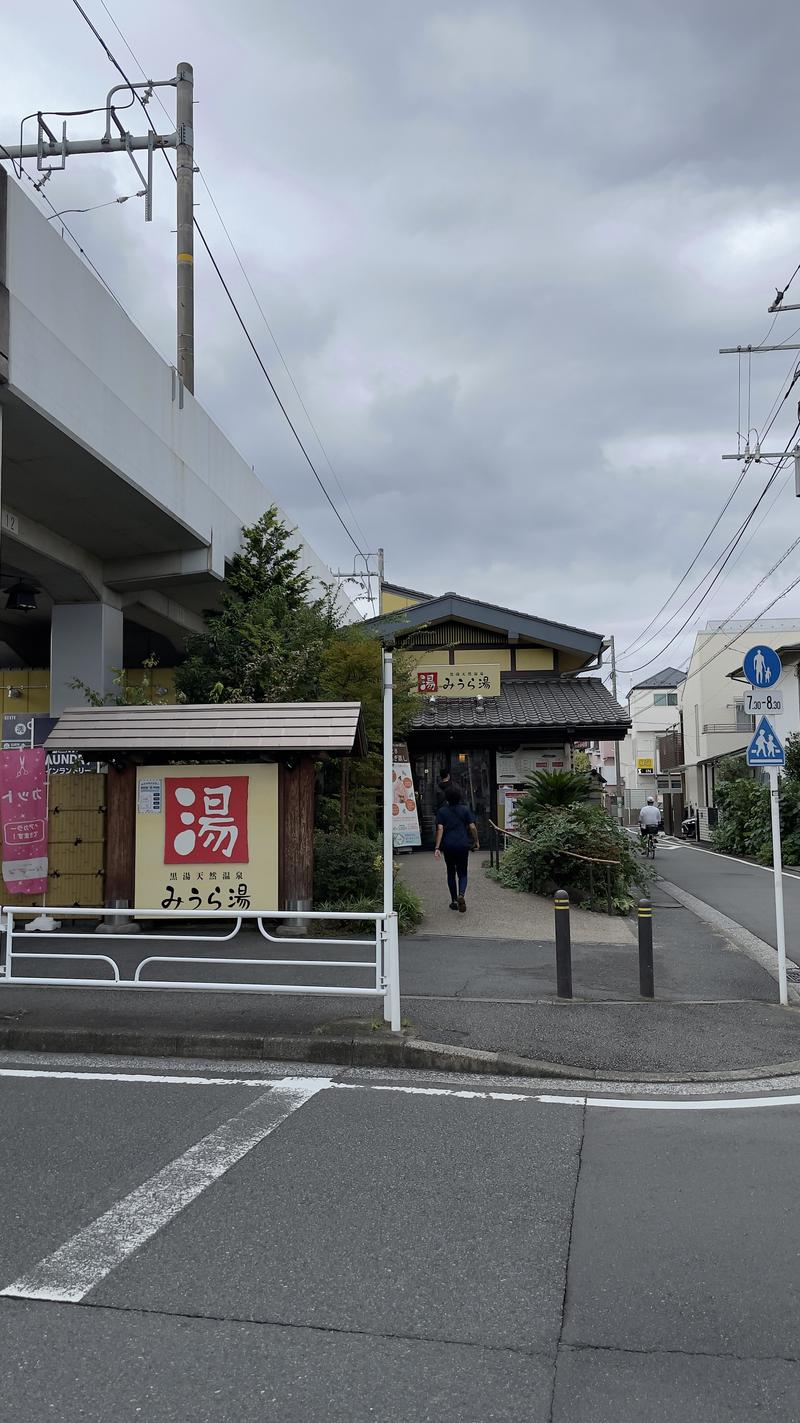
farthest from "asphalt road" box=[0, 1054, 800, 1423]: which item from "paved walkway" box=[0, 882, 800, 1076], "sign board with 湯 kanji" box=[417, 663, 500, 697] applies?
"sign board with 湯 kanji" box=[417, 663, 500, 697]

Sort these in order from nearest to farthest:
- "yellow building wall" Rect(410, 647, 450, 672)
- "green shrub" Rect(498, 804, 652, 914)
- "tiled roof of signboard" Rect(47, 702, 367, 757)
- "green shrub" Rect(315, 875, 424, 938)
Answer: "tiled roof of signboard" Rect(47, 702, 367, 757) → "green shrub" Rect(315, 875, 424, 938) → "green shrub" Rect(498, 804, 652, 914) → "yellow building wall" Rect(410, 647, 450, 672)

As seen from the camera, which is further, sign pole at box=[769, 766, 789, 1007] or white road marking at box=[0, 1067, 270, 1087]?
sign pole at box=[769, 766, 789, 1007]

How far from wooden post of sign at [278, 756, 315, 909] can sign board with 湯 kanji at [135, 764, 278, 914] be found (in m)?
0.11

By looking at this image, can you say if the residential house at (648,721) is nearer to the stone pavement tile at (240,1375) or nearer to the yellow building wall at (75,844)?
the yellow building wall at (75,844)

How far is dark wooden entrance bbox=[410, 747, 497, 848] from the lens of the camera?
854 inches

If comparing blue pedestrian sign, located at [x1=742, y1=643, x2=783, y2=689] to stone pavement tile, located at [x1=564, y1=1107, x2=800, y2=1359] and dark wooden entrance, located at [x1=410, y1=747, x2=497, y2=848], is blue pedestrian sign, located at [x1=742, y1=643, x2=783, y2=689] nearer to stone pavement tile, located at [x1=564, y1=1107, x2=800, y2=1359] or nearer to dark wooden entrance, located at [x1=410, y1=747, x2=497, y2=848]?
stone pavement tile, located at [x1=564, y1=1107, x2=800, y2=1359]

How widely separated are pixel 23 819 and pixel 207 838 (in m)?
2.26

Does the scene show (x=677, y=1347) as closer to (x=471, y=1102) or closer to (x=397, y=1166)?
(x=397, y=1166)

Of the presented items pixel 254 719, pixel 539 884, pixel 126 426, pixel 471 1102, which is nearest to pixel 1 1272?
pixel 471 1102

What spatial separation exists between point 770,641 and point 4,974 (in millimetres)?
45043

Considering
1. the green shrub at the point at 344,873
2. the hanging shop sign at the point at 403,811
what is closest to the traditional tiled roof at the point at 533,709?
the hanging shop sign at the point at 403,811

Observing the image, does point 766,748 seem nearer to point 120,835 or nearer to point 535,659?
point 120,835

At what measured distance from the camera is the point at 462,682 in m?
21.7

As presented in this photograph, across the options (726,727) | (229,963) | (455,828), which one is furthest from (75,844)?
(726,727)
